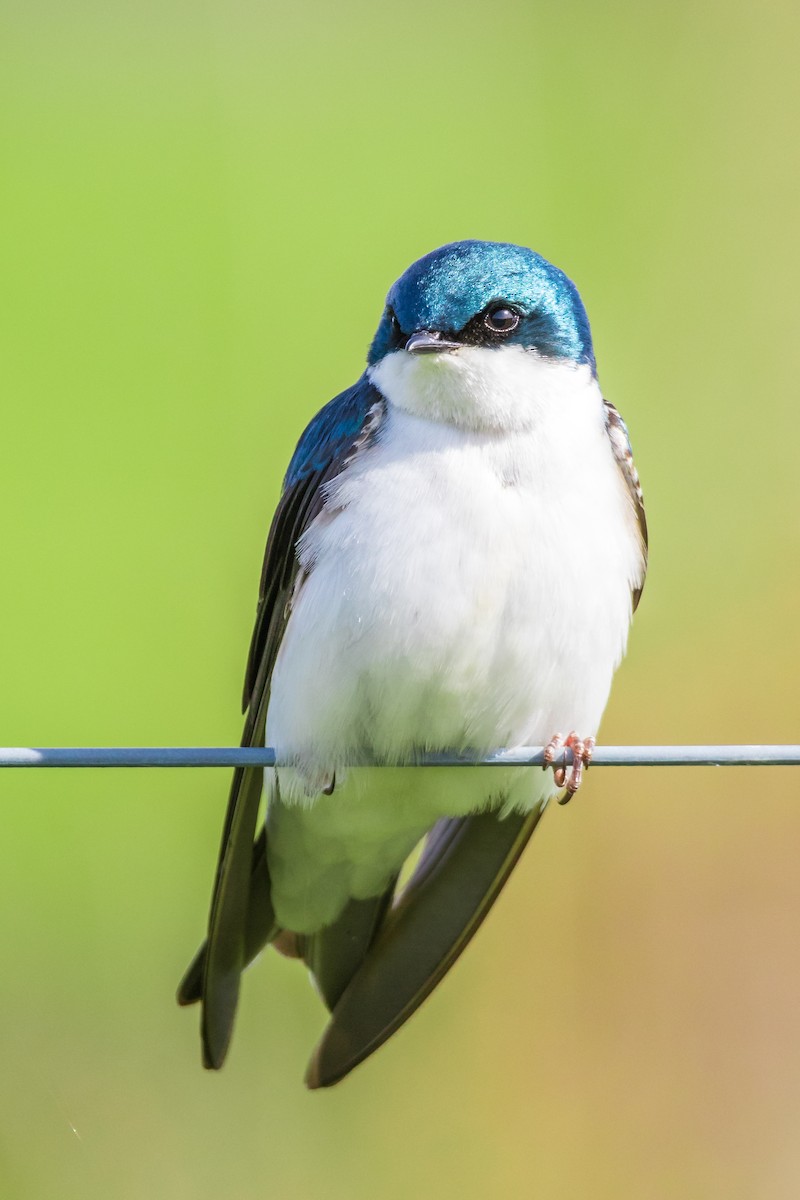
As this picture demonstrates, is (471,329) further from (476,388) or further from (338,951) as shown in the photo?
(338,951)

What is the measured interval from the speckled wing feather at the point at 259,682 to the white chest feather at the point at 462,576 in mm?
86

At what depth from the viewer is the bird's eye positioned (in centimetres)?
271

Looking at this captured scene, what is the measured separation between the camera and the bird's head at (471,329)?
2.59m

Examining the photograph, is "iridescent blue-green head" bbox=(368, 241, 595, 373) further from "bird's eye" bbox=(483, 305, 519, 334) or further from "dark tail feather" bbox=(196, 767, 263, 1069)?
"dark tail feather" bbox=(196, 767, 263, 1069)

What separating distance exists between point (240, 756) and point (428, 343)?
0.86 metres

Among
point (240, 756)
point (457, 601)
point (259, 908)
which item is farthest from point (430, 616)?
point (259, 908)

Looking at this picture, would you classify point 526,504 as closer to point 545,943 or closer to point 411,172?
point 545,943

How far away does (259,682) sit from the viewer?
9.50ft

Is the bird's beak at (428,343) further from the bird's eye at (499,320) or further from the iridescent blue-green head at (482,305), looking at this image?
the bird's eye at (499,320)

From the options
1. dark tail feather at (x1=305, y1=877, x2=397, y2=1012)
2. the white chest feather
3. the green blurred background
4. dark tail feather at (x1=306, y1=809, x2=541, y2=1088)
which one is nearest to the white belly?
the white chest feather

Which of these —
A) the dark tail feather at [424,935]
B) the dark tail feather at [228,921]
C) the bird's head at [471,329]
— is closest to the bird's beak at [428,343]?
the bird's head at [471,329]

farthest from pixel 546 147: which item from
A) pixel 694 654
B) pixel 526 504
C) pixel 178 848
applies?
pixel 526 504

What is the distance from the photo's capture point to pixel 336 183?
18.8 feet

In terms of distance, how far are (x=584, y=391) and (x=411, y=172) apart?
3.30m
